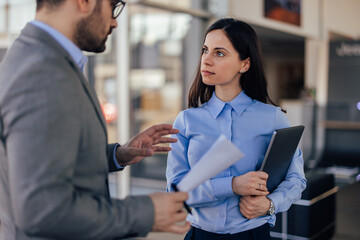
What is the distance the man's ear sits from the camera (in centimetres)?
109

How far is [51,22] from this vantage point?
1.11 m

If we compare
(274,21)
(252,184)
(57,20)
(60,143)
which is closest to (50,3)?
(57,20)

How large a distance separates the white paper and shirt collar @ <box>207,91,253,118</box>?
0.54 m

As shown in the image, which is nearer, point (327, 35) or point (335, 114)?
point (335, 114)

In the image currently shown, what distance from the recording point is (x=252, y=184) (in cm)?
154

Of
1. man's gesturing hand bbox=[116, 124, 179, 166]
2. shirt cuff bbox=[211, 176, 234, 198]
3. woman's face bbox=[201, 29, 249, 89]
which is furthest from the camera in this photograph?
woman's face bbox=[201, 29, 249, 89]

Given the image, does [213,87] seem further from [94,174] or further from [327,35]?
[327,35]

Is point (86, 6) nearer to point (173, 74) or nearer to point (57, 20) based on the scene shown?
point (57, 20)

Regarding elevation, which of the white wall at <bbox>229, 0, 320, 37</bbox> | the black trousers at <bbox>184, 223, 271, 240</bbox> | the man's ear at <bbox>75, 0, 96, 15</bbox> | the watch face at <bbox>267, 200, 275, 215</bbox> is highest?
the white wall at <bbox>229, 0, 320, 37</bbox>

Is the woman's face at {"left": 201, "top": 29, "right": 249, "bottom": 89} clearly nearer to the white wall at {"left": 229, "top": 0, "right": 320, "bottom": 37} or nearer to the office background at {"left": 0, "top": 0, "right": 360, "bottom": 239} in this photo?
the office background at {"left": 0, "top": 0, "right": 360, "bottom": 239}

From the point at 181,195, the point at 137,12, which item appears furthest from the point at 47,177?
the point at 137,12

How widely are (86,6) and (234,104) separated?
2.69 ft

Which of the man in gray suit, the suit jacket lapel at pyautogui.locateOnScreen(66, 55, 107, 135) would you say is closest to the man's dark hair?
the man in gray suit

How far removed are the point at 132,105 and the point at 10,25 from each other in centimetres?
174
